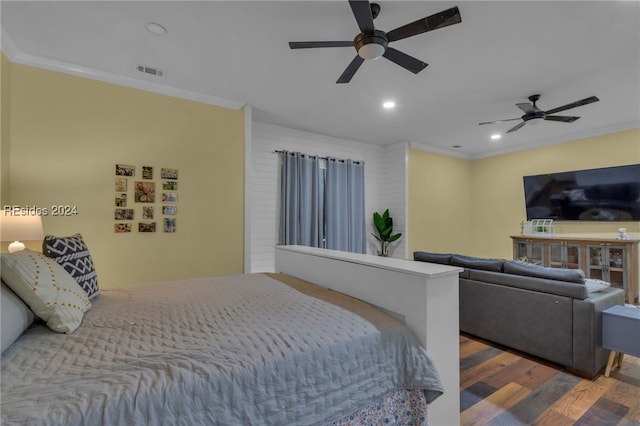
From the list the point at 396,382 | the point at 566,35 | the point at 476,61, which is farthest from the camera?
the point at 476,61

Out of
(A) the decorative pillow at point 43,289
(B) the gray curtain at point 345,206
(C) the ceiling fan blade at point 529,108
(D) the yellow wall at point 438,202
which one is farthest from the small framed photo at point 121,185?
(D) the yellow wall at point 438,202

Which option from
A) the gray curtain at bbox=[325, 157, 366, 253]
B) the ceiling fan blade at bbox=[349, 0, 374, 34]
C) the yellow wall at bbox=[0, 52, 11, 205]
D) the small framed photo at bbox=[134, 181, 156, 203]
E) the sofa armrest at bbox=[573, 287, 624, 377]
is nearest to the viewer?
the ceiling fan blade at bbox=[349, 0, 374, 34]

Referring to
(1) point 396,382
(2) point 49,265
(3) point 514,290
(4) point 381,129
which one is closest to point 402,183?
(4) point 381,129

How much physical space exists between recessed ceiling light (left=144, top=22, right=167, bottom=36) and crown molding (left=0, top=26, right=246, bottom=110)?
93 cm

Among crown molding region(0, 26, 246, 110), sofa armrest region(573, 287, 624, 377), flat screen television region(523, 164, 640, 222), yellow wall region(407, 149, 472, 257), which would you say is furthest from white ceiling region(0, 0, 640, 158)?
sofa armrest region(573, 287, 624, 377)

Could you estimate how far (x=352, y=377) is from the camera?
3.92 feet

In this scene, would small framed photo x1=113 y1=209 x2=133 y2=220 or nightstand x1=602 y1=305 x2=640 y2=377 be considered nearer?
nightstand x1=602 y1=305 x2=640 y2=377

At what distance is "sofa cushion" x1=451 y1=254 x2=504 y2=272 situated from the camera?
2.80 meters

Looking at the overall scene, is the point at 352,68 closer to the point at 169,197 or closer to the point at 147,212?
the point at 169,197

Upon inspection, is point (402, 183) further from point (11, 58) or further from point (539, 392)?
point (11, 58)

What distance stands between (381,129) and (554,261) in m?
3.48

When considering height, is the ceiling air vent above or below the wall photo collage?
above

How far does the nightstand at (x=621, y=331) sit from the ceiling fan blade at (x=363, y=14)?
267cm

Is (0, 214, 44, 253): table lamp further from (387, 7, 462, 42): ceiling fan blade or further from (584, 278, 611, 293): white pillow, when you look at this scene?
(584, 278, 611, 293): white pillow
